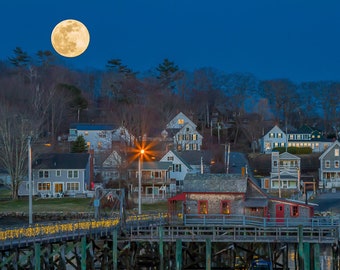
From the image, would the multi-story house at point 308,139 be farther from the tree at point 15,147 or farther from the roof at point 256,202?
the roof at point 256,202

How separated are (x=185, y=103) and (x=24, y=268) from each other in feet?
349

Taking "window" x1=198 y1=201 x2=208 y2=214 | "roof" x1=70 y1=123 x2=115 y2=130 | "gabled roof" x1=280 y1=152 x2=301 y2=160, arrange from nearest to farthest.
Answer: "window" x1=198 y1=201 x2=208 y2=214 → "gabled roof" x1=280 y1=152 x2=301 y2=160 → "roof" x1=70 y1=123 x2=115 y2=130

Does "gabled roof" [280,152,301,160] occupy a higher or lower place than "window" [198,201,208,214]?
higher

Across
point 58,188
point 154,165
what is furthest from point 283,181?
point 58,188

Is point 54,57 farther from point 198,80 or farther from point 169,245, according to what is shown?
Answer: point 169,245

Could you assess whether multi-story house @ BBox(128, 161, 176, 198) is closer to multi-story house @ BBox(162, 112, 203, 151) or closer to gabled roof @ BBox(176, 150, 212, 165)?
gabled roof @ BBox(176, 150, 212, 165)

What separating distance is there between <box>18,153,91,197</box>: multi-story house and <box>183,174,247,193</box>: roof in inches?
1590

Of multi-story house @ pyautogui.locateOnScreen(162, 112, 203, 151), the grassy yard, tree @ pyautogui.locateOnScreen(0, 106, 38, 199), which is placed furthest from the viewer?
multi-story house @ pyautogui.locateOnScreen(162, 112, 203, 151)

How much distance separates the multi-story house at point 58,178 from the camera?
95875 mm

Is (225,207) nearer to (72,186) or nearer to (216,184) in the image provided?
(216,184)

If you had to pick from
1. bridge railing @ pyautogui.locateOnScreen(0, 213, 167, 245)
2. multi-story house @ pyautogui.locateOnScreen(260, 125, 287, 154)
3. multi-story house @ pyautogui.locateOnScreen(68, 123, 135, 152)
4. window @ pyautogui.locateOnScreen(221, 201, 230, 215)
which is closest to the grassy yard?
multi-story house @ pyautogui.locateOnScreen(68, 123, 135, 152)

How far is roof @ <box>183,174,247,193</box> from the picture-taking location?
186ft

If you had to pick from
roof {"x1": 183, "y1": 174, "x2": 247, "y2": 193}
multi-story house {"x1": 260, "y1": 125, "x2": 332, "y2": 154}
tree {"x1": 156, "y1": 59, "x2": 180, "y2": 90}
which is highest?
tree {"x1": 156, "y1": 59, "x2": 180, "y2": 90}

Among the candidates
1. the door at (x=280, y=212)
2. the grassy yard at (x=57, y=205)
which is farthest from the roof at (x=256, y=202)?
the grassy yard at (x=57, y=205)
